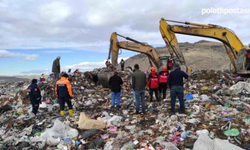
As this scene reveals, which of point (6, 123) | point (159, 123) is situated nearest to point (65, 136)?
point (159, 123)

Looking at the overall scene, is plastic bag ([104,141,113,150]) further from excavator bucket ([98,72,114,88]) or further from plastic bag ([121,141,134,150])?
excavator bucket ([98,72,114,88])

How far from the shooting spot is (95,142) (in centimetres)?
445

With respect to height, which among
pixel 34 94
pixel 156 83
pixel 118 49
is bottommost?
pixel 34 94

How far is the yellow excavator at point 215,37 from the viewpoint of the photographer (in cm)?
973

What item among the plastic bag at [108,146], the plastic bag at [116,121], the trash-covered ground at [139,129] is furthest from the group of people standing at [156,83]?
the plastic bag at [108,146]

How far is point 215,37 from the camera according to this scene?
10.5 meters

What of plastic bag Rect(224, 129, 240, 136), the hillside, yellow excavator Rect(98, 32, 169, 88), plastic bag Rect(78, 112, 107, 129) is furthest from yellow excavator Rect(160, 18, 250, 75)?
the hillside

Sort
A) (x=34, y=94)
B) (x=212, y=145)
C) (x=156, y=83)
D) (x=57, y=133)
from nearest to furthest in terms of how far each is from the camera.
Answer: (x=212, y=145) < (x=57, y=133) < (x=34, y=94) < (x=156, y=83)

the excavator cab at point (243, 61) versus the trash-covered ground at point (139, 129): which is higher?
the excavator cab at point (243, 61)

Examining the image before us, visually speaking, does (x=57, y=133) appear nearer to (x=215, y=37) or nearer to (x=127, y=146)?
(x=127, y=146)

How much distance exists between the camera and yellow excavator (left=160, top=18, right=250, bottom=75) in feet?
31.9

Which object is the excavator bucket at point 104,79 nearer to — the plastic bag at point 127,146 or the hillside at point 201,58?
the plastic bag at point 127,146

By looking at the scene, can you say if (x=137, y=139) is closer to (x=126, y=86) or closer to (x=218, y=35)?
(x=126, y=86)

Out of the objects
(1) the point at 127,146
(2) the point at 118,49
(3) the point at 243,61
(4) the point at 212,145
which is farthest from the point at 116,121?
(3) the point at 243,61
